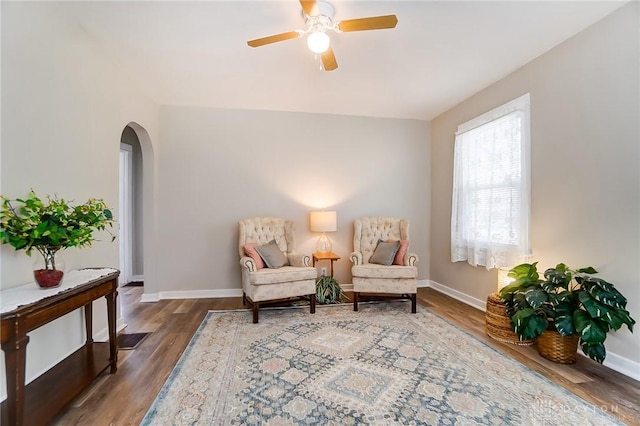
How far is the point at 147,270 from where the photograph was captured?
380cm

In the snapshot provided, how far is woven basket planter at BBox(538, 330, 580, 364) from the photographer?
2.23m

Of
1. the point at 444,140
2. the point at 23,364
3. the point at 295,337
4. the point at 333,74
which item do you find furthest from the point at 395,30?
the point at 23,364

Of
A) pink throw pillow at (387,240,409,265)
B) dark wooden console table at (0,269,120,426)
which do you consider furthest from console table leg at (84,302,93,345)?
pink throw pillow at (387,240,409,265)

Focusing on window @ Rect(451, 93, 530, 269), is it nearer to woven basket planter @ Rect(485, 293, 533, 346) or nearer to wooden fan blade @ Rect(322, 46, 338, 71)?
woven basket planter @ Rect(485, 293, 533, 346)

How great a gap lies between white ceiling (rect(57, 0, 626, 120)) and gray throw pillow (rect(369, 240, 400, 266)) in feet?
6.35

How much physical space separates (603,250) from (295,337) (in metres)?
2.65

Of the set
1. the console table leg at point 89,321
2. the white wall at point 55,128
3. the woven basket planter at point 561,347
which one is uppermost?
the white wall at point 55,128

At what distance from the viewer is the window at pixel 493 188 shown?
2918 mm

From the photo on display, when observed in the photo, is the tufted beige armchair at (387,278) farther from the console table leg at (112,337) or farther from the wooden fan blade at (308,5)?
the wooden fan blade at (308,5)

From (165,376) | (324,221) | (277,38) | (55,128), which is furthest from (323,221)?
(55,128)

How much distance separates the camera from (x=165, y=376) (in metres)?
2.05

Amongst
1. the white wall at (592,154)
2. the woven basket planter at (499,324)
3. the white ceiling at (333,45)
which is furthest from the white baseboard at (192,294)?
the white wall at (592,154)

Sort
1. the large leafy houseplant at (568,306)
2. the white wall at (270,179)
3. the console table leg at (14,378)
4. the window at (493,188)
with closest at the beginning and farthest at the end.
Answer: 1. the console table leg at (14,378)
2. the large leafy houseplant at (568,306)
3. the window at (493,188)
4. the white wall at (270,179)

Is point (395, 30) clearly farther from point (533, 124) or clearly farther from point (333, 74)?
point (533, 124)
